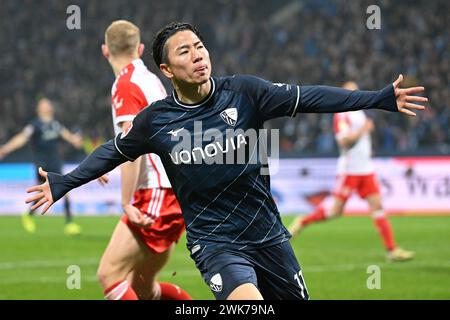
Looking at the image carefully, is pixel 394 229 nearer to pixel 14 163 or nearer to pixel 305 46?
pixel 14 163

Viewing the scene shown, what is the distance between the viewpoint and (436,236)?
14445 mm

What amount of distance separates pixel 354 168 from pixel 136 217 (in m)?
6.77

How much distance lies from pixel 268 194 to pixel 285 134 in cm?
1685

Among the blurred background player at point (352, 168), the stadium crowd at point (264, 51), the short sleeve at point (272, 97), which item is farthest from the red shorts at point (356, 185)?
the stadium crowd at point (264, 51)

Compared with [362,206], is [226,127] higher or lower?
higher

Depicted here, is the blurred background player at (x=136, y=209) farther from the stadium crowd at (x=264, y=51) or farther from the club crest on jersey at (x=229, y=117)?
the stadium crowd at (x=264, y=51)

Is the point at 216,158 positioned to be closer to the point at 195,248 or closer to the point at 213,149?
the point at 213,149

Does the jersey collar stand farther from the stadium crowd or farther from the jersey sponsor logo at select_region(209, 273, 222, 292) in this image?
the stadium crowd

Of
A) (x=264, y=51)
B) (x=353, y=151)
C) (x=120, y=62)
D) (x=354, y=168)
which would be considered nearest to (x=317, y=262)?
(x=354, y=168)

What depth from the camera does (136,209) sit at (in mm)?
6309

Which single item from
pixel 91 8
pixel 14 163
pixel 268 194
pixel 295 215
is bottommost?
pixel 295 215

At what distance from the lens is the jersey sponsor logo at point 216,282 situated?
501cm

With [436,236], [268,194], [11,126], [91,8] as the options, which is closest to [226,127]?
[268,194]

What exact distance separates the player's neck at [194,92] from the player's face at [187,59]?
0.07 m
